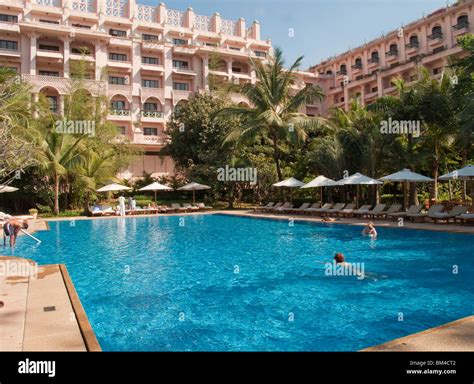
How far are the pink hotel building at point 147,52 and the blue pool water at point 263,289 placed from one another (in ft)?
81.1

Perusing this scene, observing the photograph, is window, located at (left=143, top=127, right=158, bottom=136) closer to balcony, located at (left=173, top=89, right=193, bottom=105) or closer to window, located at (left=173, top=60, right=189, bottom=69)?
balcony, located at (left=173, top=89, right=193, bottom=105)

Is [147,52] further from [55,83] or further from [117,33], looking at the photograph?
[55,83]

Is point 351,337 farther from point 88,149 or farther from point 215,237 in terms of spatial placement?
point 88,149

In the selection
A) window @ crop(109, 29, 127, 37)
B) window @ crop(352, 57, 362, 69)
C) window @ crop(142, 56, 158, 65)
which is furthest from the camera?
window @ crop(352, 57, 362, 69)

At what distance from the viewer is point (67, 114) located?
90.9 ft

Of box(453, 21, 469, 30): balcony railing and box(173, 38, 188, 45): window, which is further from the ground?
box(173, 38, 188, 45): window

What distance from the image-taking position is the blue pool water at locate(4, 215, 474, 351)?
17.2 ft

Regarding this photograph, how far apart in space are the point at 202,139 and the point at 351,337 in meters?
26.8

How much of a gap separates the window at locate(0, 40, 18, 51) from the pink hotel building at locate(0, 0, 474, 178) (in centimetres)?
9

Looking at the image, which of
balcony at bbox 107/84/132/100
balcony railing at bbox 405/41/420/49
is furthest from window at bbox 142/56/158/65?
balcony railing at bbox 405/41/420/49

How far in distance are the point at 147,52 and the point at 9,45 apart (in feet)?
40.2

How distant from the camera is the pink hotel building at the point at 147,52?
3516cm

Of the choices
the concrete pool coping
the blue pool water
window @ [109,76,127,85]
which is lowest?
the blue pool water

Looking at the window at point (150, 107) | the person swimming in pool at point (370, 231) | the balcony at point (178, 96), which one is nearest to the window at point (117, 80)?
→ the window at point (150, 107)
